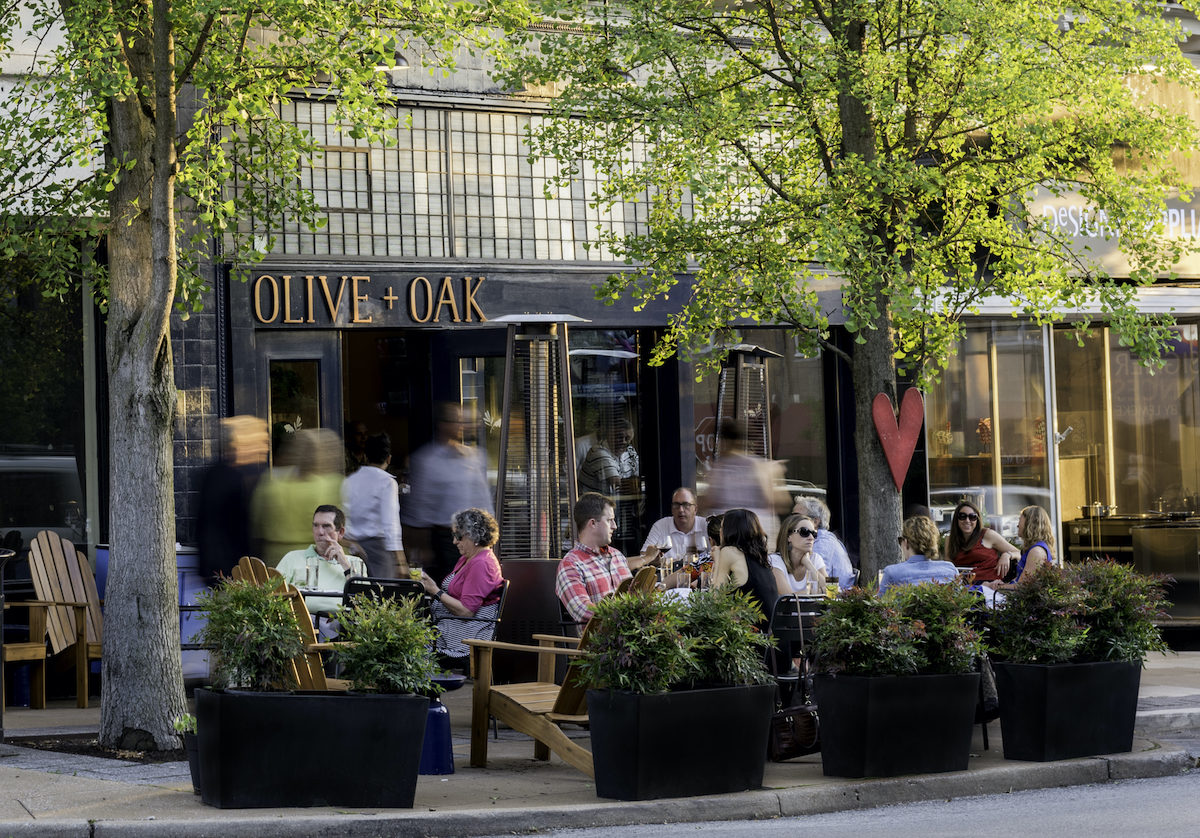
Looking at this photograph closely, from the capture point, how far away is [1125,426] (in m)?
18.2

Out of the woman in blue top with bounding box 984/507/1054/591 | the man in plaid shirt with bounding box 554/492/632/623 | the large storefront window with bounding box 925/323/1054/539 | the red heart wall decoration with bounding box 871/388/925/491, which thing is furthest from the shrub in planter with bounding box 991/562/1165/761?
the large storefront window with bounding box 925/323/1054/539

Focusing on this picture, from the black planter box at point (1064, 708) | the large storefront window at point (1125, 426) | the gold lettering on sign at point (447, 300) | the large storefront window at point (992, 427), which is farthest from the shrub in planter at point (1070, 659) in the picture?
the large storefront window at point (1125, 426)

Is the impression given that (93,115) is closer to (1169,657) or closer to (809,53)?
(809,53)

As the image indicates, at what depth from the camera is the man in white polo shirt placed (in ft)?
43.9

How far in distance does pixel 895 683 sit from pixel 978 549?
15.4 feet

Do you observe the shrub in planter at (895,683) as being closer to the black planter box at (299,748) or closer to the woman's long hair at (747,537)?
the woman's long hair at (747,537)

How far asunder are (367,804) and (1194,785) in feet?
14.9

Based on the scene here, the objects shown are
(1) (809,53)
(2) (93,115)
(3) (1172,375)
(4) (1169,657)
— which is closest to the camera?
(2) (93,115)

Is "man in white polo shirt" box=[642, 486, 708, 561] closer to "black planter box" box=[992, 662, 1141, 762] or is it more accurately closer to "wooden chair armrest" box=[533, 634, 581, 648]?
"wooden chair armrest" box=[533, 634, 581, 648]

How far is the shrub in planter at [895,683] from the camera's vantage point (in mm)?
8336

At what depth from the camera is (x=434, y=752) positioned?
28.4ft

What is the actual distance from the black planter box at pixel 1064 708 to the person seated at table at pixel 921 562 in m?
1.78

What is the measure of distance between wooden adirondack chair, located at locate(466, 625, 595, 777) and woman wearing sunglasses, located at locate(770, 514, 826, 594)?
234 centimetres

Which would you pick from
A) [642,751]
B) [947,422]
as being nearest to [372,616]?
[642,751]
